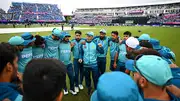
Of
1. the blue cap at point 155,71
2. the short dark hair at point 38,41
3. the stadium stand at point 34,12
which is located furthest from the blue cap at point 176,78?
the stadium stand at point 34,12

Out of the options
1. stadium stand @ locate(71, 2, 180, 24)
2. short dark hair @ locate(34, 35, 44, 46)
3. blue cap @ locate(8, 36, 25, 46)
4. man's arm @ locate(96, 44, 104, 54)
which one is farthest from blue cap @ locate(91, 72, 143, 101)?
stadium stand @ locate(71, 2, 180, 24)

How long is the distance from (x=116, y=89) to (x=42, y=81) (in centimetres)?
57

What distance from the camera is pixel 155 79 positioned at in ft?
5.82

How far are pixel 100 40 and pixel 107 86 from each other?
6.06 meters

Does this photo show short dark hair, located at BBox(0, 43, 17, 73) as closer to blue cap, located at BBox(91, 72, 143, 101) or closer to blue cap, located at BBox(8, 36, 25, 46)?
blue cap, located at BBox(91, 72, 143, 101)

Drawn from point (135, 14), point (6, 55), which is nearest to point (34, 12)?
point (135, 14)

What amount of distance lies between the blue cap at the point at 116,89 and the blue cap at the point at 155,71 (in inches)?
16.2

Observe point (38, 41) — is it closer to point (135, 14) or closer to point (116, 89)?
point (116, 89)

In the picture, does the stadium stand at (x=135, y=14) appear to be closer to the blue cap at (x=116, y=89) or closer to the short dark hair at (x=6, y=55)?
the short dark hair at (x=6, y=55)

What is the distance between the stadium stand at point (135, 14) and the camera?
7303 cm

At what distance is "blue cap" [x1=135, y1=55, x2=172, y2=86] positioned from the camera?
5.79 ft

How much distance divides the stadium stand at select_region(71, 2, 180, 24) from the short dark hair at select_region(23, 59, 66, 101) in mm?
65580

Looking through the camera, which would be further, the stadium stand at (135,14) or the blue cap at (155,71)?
the stadium stand at (135,14)

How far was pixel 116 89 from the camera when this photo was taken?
4.43ft
